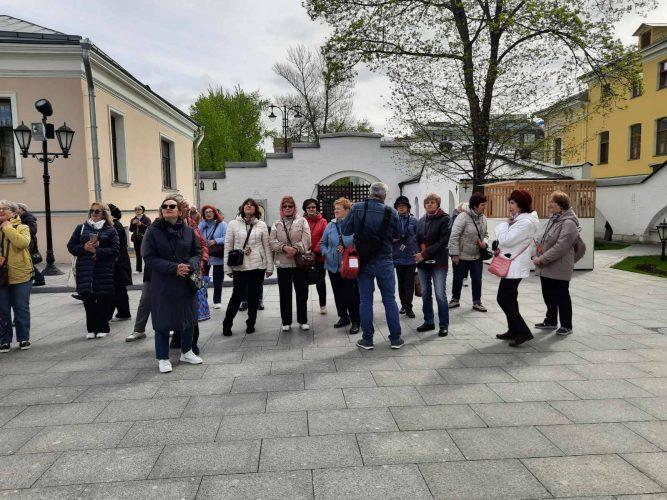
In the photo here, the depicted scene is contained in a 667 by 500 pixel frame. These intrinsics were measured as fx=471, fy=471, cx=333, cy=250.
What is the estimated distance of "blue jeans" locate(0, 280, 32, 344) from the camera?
17.9 feet

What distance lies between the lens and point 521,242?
17.3ft

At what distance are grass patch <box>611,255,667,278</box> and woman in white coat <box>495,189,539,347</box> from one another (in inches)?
312

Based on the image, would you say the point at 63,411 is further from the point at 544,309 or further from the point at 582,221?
the point at 582,221

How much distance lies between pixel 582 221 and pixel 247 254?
9355 millimetres

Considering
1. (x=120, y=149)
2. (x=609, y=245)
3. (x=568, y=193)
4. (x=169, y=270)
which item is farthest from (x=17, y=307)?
(x=609, y=245)

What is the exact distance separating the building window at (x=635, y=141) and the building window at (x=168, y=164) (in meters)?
24.5

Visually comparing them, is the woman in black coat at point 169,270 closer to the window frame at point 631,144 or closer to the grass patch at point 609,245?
the grass patch at point 609,245

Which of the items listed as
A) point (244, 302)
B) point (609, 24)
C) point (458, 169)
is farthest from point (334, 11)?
point (244, 302)

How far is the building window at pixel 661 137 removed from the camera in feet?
79.1

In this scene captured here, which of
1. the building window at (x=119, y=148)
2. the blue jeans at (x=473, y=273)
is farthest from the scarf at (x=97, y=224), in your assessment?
the building window at (x=119, y=148)

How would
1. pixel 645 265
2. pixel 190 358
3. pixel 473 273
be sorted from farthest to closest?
A: pixel 645 265 → pixel 473 273 → pixel 190 358

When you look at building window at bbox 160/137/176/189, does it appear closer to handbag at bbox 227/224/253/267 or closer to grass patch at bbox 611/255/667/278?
handbag at bbox 227/224/253/267

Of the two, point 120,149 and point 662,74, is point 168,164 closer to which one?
point 120,149

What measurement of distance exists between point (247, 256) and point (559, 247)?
3.85 metres
